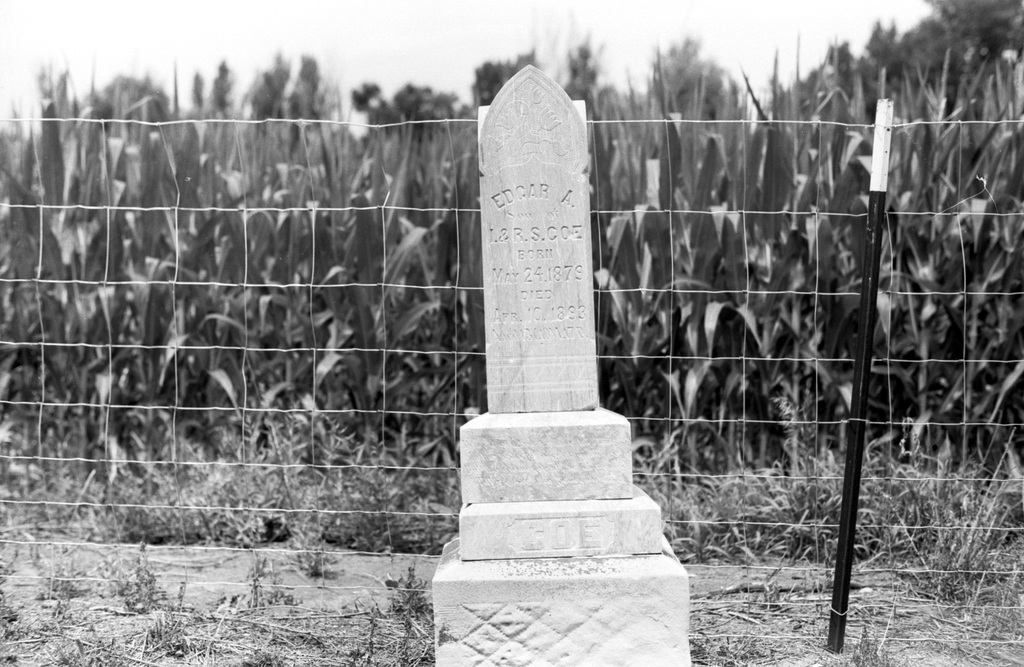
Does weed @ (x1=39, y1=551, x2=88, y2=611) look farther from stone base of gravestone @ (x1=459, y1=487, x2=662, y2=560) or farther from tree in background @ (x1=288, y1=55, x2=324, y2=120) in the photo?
tree in background @ (x1=288, y1=55, x2=324, y2=120)

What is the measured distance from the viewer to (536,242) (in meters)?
3.31

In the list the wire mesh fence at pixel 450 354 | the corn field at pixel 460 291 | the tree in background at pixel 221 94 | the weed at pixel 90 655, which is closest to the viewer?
the weed at pixel 90 655

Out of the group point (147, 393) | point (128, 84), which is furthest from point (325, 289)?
point (128, 84)

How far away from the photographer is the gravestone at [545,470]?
3152 millimetres

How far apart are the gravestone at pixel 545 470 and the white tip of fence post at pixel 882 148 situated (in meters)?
1.06

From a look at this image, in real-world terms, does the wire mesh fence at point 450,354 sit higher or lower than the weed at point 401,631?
higher

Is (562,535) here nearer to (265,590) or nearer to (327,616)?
(327,616)

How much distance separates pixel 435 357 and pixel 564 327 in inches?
74.0

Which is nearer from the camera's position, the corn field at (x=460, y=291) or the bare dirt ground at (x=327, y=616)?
the bare dirt ground at (x=327, y=616)

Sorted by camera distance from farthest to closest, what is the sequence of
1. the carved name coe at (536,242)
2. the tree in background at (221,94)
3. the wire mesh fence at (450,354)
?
the tree in background at (221,94)
the wire mesh fence at (450,354)
the carved name coe at (536,242)

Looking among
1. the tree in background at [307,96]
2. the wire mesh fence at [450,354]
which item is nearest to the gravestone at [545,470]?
the wire mesh fence at [450,354]

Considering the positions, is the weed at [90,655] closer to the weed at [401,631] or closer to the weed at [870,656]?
the weed at [401,631]

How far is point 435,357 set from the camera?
16.8ft

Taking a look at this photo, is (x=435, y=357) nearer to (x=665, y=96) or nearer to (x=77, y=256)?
(x=665, y=96)
